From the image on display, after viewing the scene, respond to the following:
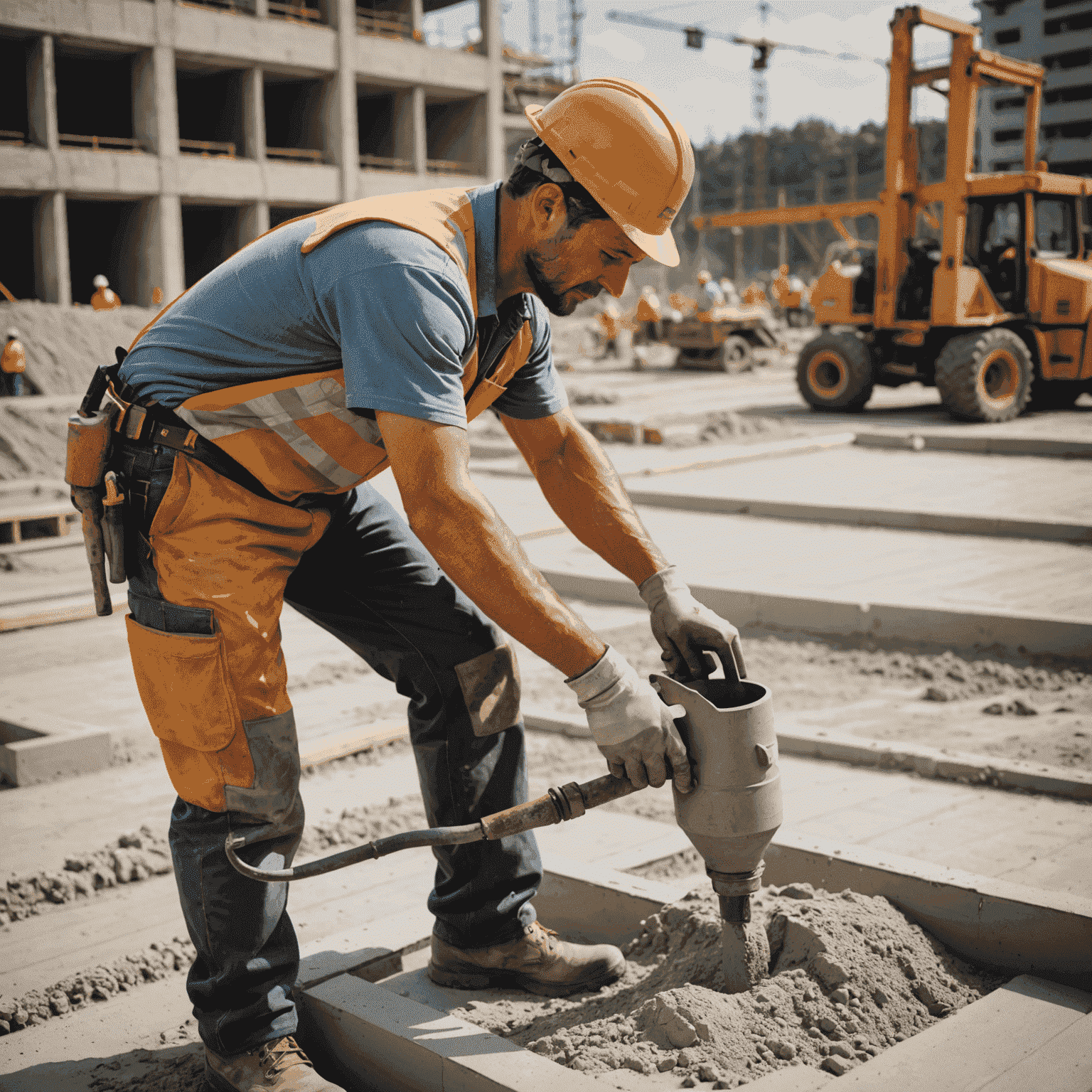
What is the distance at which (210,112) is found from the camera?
32.1 meters

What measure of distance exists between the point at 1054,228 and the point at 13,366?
15.1 m

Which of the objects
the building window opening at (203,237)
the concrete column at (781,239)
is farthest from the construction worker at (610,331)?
the building window opening at (203,237)

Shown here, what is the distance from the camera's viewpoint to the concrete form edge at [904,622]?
211 inches

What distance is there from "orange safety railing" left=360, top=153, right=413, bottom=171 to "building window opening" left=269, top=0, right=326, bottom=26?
3.73 m

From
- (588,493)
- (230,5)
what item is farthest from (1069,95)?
(588,493)

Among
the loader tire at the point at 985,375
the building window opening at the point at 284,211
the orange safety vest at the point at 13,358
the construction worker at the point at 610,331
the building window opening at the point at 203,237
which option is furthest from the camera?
the building window opening at the point at 284,211

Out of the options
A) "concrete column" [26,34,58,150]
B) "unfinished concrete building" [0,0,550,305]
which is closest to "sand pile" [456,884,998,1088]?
"unfinished concrete building" [0,0,550,305]

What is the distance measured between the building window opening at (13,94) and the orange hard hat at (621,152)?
2902cm

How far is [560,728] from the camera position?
467 centimetres

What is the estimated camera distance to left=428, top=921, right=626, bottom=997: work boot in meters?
2.68

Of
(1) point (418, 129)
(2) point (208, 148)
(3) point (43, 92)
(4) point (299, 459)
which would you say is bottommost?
(4) point (299, 459)

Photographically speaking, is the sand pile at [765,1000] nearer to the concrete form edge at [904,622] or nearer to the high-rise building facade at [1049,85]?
the concrete form edge at [904,622]

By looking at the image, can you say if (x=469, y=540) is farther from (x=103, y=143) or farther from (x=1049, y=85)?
Result: (x=1049, y=85)

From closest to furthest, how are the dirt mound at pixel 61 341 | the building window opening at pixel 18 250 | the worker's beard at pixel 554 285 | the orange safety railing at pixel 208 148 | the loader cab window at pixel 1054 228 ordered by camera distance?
the worker's beard at pixel 554 285 → the loader cab window at pixel 1054 228 → the dirt mound at pixel 61 341 → the building window opening at pixel 18 250 → the orange safety railing at pixel 208 148
